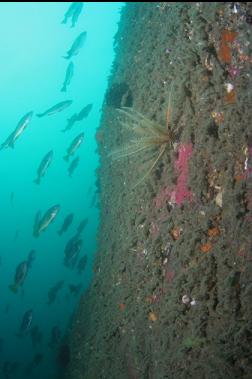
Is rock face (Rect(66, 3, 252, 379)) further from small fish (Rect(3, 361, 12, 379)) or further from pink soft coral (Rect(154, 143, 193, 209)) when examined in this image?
small fish (Rect(3, 361, 12, 379))

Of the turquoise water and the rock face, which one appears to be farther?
the turquoise water

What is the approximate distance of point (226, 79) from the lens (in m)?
2.77

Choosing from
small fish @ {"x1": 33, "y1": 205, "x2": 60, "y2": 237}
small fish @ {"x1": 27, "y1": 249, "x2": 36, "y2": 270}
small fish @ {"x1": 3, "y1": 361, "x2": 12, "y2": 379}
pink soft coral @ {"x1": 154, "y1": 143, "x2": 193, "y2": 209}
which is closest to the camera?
pink soft coral @ {"x1": 154, "y1": 143, "x2": 193, "y2": 209}

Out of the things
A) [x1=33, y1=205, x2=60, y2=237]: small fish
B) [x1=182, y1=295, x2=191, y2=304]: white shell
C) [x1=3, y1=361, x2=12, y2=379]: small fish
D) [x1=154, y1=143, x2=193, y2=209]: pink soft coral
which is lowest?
[x1=3, y1=361, x2=12, y2=379]: small fish

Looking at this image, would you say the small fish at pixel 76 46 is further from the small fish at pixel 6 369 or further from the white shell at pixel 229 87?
the small fish at pixel 6 369

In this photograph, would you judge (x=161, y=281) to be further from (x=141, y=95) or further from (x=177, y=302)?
(x=141, y=95)

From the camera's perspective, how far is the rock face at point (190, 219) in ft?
7.97

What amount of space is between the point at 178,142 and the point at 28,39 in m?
96.3

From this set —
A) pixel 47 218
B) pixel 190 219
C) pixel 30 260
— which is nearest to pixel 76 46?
pixel 47 218

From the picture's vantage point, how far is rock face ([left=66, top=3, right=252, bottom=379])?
2.43 metres

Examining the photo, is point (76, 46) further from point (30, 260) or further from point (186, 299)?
point (186, 299)

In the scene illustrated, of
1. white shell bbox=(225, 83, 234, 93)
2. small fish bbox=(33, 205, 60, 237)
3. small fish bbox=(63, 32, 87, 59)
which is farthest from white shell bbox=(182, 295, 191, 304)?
small fish bbox=(63, 32, 87, 59)

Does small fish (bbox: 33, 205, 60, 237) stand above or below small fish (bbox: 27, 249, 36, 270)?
above

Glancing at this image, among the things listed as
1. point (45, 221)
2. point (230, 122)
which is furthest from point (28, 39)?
point (230, 122)
